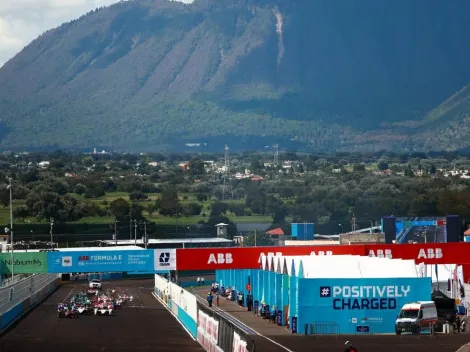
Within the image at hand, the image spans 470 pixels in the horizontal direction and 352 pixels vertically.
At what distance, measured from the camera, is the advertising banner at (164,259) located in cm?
7786

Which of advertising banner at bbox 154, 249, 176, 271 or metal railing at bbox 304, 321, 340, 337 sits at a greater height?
advertising banner at bbox 154, 249, 176, 271

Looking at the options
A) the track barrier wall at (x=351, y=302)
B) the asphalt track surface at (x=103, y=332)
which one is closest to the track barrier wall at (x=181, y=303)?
the asphalt track surface at (x=103, y=332)

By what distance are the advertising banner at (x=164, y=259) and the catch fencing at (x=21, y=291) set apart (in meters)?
8.75

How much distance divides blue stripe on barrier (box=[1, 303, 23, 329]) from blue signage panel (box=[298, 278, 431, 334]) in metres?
17.2

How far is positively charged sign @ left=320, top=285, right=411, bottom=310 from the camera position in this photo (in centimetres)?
6144

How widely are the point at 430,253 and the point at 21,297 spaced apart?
27.1 m

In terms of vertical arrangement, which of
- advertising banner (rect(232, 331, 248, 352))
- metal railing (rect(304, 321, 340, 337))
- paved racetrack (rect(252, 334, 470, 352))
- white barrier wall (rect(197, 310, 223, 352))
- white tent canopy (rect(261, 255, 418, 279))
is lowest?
paved racetrack (rect(252, 334, 470, 352))

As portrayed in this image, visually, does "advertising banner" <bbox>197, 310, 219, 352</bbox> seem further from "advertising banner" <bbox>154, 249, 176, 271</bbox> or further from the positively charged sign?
"advertising banner" <bbox>154, 249, 176, 271</bbox>

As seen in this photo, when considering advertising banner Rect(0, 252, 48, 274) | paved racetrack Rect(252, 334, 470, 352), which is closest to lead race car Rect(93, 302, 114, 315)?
advertising banner Rect(0, 252, 48, 274)

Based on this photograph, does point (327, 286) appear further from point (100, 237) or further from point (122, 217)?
point (122, 217)

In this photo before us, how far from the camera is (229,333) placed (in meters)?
42.4

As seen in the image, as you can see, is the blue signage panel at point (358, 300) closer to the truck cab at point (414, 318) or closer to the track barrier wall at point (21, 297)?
the truck cab at point (414, 318)

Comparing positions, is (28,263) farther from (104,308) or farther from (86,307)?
(104,308)

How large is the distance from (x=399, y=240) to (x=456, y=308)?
52564mm
